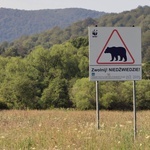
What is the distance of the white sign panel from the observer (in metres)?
7.74

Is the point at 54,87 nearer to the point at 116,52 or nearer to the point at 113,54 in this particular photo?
the point at 113,54

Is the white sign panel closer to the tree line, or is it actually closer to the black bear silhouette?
the black bear silhouette

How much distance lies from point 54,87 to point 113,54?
105 feet

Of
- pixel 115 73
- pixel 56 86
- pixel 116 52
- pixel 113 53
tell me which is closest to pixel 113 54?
pixel 113 53

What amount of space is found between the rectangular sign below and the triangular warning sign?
4.6 inches

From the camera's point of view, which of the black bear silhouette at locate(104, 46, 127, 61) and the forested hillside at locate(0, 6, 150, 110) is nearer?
the black bear silhouette at locate(104, 46, 127, 61)

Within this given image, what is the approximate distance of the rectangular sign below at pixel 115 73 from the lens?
25.4ft

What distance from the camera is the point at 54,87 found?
130ft

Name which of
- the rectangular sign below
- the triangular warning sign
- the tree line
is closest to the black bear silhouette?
the triangular warning sign

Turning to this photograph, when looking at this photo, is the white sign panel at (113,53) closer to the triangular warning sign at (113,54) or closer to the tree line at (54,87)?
the triangular warning sign at (113,54)

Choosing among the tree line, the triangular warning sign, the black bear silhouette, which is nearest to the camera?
the black bear silhouette

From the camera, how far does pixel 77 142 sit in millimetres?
6980

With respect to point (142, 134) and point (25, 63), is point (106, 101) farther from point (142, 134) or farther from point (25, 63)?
point (142, 134)

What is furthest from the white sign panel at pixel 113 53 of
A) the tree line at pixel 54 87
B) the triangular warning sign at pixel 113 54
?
the tree line at pixel 54 87
